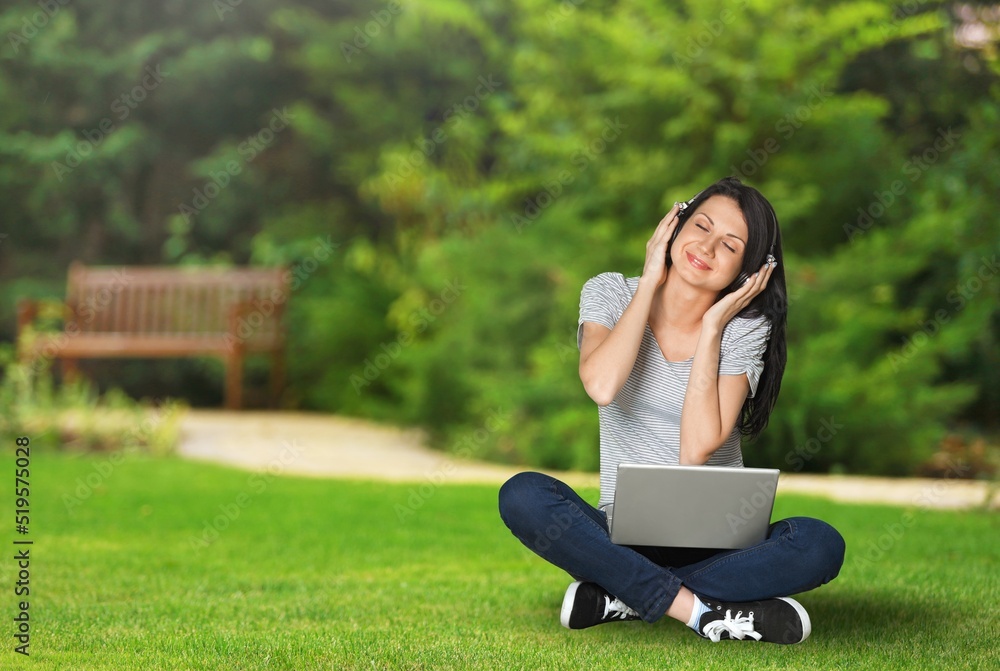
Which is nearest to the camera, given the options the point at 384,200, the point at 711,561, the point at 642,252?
the point at 711,561

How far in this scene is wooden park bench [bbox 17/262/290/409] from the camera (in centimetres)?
966

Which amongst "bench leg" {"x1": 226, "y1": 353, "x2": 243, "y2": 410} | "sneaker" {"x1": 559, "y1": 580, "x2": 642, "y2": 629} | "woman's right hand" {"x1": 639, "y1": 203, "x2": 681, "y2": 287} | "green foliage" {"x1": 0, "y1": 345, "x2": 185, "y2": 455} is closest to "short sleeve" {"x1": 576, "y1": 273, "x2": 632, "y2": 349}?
"woman's right hand" {"x1": 639, "y1": 203, "x2": 681, "y2": 287}

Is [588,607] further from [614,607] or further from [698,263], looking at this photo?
[698,263]

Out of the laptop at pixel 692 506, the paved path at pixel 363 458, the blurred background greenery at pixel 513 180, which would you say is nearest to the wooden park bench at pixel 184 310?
the blurred background greenery at pixel 513 180

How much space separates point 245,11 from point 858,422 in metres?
7.89

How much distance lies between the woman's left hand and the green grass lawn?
781 millimetres

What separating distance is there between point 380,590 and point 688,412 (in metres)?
1.21

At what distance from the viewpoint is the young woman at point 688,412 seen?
2.71 m

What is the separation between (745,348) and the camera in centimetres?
283

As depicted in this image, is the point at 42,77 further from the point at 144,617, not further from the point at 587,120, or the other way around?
the point at 144,617

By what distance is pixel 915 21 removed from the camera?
6.84 metres

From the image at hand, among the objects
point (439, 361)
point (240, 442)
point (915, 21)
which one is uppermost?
point (915, 21)

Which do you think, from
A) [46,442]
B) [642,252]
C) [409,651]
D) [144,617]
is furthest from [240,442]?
[409,651]

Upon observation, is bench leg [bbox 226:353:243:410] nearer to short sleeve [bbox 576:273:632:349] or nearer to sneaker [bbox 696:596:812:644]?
short sleeve [bbox 576:273:632:349]
